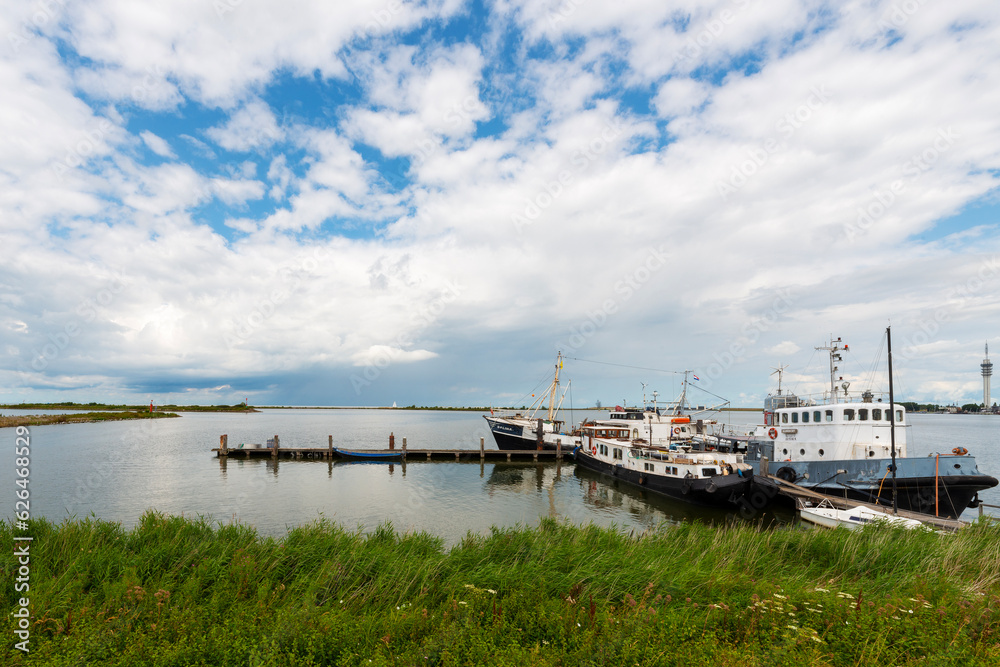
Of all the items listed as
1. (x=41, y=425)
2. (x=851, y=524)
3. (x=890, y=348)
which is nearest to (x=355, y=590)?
(x=851, y=524)

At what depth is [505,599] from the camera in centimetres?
978

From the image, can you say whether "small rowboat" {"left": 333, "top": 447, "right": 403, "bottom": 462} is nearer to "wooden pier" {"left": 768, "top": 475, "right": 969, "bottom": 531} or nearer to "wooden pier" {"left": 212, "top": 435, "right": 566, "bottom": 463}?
"wooden pier" {"left": 212, "top": 435, "right": 566, "bottom": 463}

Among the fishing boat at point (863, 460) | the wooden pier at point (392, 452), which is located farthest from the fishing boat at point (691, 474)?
the wooden pier at point (392, 452)

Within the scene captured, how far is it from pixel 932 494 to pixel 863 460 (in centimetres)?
373

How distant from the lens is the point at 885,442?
32594mm

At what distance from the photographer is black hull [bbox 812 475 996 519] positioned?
28.0m

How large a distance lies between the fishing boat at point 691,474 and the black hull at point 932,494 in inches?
234

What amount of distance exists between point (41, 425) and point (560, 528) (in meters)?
122

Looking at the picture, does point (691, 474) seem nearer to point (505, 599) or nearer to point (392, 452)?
point (505, 599)

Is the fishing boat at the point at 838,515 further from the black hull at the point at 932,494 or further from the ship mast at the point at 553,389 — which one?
the ship mast at the point at 553,389

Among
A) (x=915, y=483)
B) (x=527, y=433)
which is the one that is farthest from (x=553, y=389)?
(x=915, y=483)

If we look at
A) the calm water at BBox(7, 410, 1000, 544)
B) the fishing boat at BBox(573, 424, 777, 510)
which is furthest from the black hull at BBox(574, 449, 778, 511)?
the calm water at BBox(7, 410, 1000, 544)

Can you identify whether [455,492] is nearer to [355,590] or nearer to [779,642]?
[355,590]

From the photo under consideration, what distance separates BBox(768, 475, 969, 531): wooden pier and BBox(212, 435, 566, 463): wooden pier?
31.1 m
